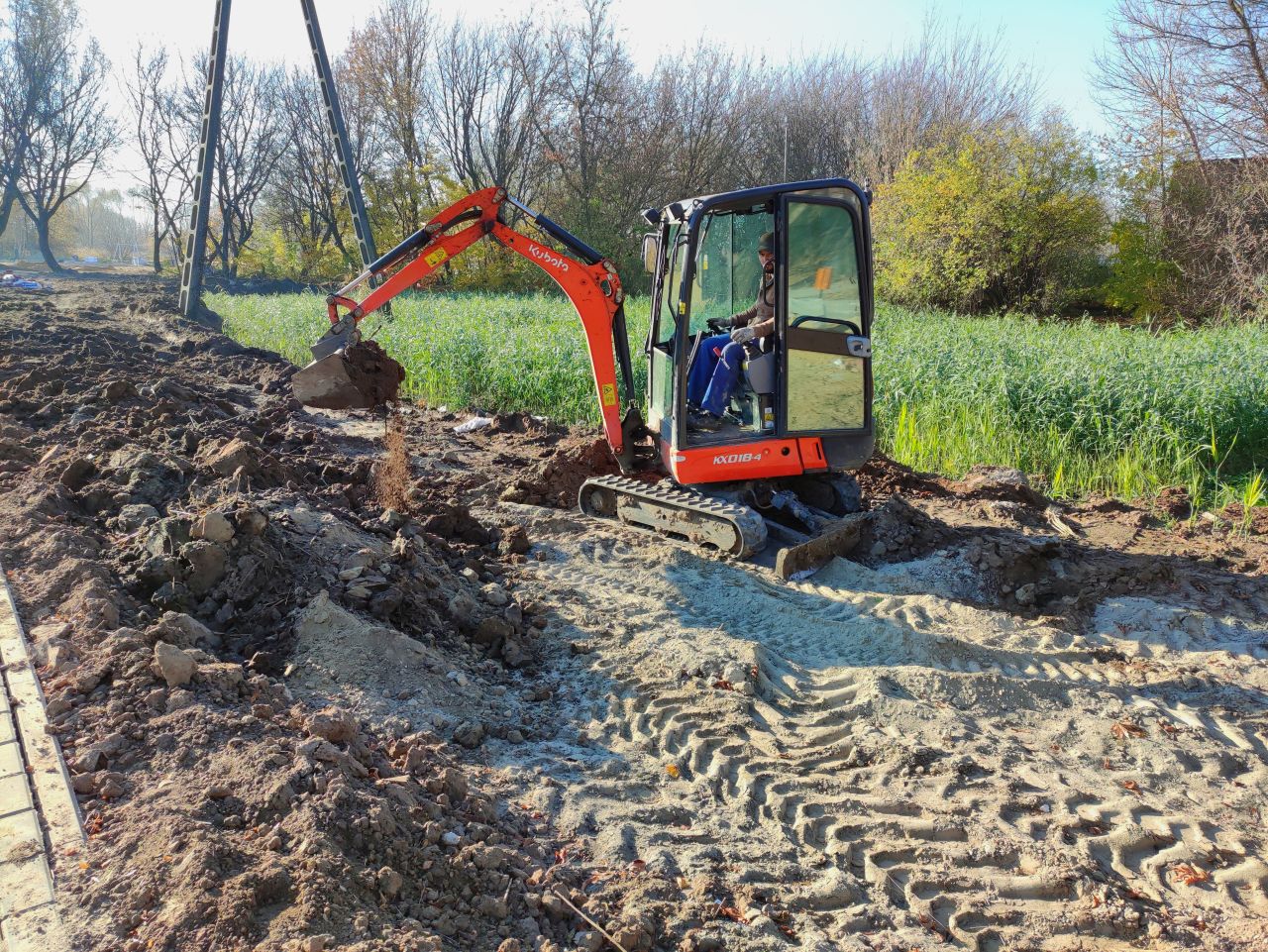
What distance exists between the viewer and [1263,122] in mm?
17469

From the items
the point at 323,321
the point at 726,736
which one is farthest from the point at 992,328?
the point at 726,736

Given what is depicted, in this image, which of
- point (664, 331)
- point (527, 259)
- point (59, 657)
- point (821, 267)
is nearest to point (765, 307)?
point (821, 267)

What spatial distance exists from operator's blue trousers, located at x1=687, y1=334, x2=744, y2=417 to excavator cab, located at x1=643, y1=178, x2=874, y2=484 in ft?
0.22

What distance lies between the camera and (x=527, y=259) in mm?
6434

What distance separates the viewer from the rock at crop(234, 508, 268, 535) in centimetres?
454

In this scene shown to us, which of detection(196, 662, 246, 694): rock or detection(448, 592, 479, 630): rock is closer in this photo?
detection(196, 662, 246, 694): rock

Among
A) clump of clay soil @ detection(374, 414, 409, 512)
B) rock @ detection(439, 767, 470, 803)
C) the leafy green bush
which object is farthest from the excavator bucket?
Answer: the leafy green bush

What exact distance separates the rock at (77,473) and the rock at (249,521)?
2.17 metres

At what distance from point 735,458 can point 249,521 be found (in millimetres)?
3052

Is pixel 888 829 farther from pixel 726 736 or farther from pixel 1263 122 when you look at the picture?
pixel 1263 122

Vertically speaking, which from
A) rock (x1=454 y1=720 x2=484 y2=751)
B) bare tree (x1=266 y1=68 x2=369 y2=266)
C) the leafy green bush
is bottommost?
rock (x1=454 y1=720 x2=484 y2=751)

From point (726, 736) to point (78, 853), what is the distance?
238 centimetres

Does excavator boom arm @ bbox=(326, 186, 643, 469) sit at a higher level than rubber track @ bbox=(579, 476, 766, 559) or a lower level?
higher

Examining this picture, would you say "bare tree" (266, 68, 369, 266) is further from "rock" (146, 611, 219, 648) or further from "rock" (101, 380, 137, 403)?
"rock" (146, 611, 219, 648)
